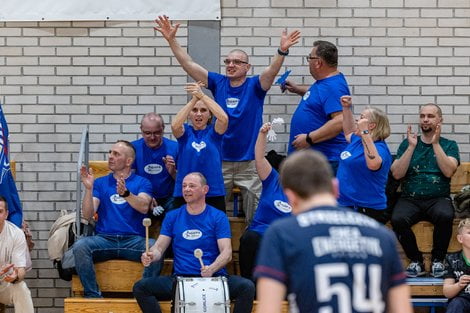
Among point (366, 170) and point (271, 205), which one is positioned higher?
point (366, 170)

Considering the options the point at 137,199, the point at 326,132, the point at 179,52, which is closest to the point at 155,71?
the point at 179,52

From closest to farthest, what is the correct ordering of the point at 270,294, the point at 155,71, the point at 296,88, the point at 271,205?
the point at 270,294 < the point at 271,205 < the point at 296,88 < the point at 155,71

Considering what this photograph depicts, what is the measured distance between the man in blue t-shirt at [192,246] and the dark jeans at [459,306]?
1.74m

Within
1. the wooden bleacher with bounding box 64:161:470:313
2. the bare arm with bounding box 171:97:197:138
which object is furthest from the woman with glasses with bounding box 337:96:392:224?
the bare arm with bounding box 171:97:197:138

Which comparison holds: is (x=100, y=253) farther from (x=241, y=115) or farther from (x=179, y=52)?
(x=179, y=52)

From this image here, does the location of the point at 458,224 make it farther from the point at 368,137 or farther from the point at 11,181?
the point at 11,181

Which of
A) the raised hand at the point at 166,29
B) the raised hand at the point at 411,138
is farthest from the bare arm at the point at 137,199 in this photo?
the raised hand at the point at 411,138

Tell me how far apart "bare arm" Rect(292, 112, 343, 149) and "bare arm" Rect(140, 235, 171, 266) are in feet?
5.13

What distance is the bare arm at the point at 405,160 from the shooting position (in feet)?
28.2

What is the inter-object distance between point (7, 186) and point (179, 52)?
6.90 feet

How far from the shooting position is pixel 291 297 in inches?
139

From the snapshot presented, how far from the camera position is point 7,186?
8.60 metres

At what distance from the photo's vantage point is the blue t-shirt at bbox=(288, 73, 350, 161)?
847 cm

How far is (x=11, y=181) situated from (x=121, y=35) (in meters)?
1.95
